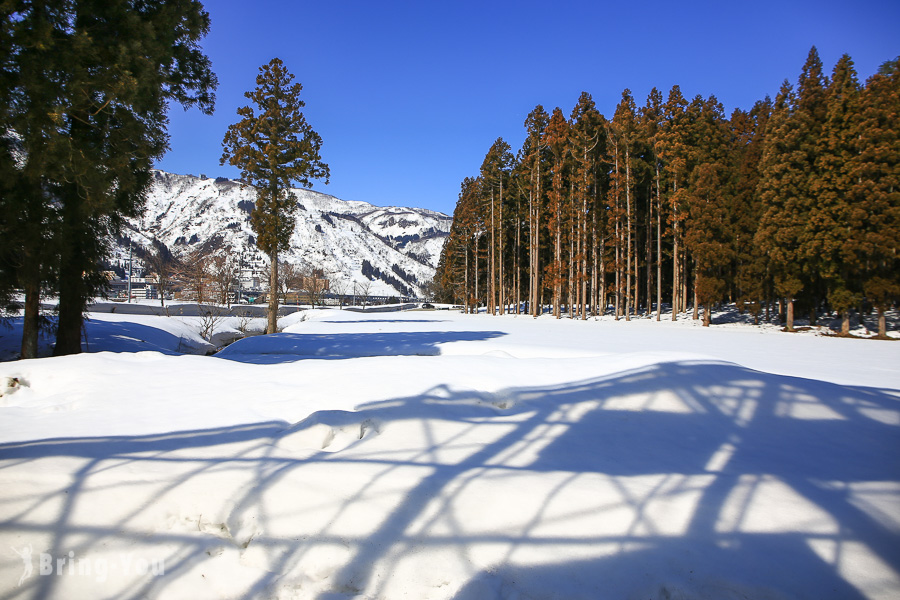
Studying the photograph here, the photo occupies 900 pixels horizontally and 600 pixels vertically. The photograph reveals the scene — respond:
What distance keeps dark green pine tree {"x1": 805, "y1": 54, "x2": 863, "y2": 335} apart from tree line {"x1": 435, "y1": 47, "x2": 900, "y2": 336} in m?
0.05

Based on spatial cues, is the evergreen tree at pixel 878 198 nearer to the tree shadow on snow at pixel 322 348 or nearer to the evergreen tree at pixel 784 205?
the evergreen tree at pixel 784 205

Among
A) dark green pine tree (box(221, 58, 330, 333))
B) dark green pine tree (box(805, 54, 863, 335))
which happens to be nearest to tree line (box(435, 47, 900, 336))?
dark green pine tree (box(805, 54, 863, 335))

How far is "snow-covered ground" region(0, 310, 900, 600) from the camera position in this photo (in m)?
2.46

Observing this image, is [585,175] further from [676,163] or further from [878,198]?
[878,198]

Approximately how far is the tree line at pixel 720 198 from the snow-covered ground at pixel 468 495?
63.9 feet

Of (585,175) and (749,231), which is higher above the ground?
(585,175)

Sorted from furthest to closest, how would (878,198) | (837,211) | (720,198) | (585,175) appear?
(585,175)
(720,198)
(837,211)
(878,198)

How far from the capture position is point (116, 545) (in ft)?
8.55

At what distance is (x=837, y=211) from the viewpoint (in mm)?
19516

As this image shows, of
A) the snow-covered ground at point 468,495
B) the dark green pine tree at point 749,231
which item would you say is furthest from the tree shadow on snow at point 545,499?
the dark green pine tree at point 749,231

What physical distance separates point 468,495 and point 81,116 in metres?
9.25

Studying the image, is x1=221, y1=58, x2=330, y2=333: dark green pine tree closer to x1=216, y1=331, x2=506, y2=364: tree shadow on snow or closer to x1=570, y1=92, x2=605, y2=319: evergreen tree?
x1=216, y1=331, x2=506, y2=364: tree shadow on snow

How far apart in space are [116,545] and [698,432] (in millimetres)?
4624

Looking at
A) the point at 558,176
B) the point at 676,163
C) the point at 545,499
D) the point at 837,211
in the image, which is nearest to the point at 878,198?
the point at 837,211
